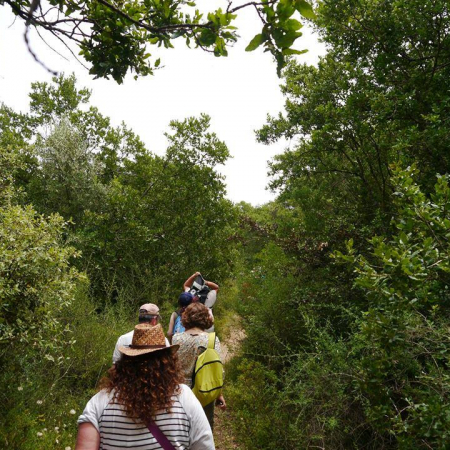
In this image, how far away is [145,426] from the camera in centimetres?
180

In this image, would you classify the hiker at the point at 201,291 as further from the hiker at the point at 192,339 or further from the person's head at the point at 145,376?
the person's head at the point at 145,376

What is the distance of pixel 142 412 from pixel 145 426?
70mm

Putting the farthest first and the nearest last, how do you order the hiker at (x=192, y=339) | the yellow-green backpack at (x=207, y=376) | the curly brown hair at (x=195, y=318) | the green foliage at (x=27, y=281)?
the green foliage at (x=27, y=281) → the curly brown hair at (x=195, y=318) → the hiker at (x=192, y=339) → the yellow-green backpack at (x=207, y=376)

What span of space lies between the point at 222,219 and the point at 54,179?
5272mm

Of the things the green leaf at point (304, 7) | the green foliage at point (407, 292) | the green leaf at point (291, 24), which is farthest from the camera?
the green foliage at point (407, 292)

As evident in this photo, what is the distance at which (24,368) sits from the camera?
437 cm

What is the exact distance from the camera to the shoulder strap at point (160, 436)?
1782mm

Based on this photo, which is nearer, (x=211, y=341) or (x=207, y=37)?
(x=207, y=37)

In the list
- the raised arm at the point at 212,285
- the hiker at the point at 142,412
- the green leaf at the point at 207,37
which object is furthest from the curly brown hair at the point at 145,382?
the raised arm at the point at 212,285

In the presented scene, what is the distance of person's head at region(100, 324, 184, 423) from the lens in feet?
5.97

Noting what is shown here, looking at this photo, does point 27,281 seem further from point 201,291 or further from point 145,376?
point 145,376

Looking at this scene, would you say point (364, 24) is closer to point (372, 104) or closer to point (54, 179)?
point (372, 104)

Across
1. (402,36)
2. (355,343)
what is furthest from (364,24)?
(355,343)

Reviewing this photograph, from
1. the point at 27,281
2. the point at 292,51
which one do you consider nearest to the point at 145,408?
the point at 292,51
